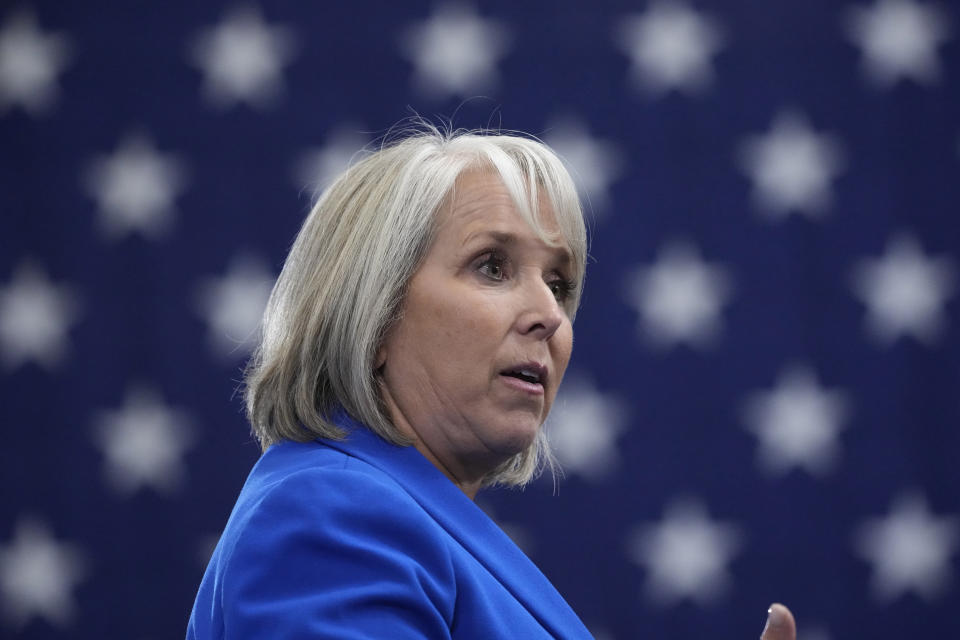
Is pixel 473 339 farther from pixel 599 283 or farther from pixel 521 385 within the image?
pixel 599 283

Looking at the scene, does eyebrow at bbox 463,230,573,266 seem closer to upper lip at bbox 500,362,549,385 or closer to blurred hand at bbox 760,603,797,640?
upper lip at bbox 500,362,549,385

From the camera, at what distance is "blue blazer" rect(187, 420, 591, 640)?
85 centimetres

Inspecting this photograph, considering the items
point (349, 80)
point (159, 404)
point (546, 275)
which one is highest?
point (546, 275)

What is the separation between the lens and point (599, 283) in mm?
2697

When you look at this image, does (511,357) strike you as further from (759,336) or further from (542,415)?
(759,336)

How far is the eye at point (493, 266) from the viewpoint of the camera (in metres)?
1.23

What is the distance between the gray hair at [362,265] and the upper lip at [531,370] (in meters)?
0.16

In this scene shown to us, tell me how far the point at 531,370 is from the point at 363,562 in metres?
0.42

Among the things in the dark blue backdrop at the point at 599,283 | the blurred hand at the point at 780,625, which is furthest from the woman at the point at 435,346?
the dark blue backdrop at the point at 599,283

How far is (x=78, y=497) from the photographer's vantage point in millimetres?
2596

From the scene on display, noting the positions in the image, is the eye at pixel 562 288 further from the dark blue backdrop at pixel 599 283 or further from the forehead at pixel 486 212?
the dark blue backdrop at pixel 599 283

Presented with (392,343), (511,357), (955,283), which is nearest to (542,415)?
(511,357)

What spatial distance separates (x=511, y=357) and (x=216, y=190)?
1.70 metres

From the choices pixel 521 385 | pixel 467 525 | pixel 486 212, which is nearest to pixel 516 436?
pixel 521 385
